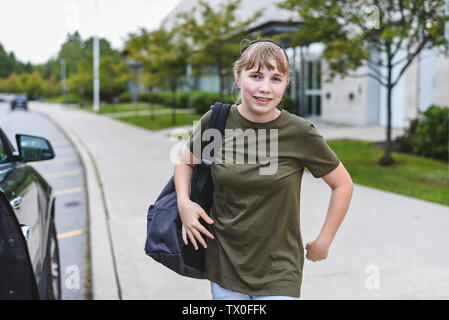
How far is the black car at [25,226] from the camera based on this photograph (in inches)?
93.1

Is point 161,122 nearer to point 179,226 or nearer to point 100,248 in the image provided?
point 100,248

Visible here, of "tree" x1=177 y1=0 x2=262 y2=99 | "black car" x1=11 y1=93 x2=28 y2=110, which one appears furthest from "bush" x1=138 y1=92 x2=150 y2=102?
"tree" x1=177 y1=0 x2=262 y2=99

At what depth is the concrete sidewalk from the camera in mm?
4238

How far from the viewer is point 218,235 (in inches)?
79.3

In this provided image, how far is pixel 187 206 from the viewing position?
195 centimetres

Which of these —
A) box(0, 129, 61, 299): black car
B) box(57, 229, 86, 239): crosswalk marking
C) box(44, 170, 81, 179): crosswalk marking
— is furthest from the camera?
box(44, 170, 81, 179): crosswalk marking

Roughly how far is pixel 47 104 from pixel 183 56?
2403cm

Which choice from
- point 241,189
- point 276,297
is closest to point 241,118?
point 241,189

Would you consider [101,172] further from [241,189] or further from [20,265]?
[241,189]

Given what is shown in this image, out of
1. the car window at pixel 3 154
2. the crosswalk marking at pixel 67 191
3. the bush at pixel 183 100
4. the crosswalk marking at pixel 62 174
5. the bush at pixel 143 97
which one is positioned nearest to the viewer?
the car window at pixel 3 154

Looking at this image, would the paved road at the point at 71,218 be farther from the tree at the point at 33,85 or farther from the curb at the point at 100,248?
the tree at the point at 33,85

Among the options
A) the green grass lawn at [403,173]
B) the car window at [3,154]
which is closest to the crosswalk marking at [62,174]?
Answer: the green grass lawn at [403,173]

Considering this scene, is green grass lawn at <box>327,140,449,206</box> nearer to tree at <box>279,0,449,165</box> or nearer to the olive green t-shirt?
tree at <box>279,0,449,165</box>

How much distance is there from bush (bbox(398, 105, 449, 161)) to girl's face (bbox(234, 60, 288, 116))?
33.9ft
